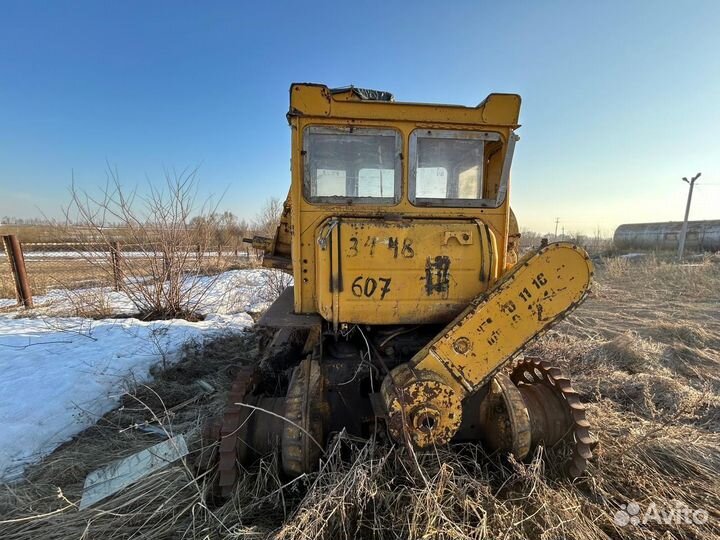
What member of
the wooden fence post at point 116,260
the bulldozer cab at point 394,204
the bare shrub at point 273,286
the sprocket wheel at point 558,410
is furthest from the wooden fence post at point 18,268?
the sprocket wheel at point 558,410

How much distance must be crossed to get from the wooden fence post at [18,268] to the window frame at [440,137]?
10271 mm

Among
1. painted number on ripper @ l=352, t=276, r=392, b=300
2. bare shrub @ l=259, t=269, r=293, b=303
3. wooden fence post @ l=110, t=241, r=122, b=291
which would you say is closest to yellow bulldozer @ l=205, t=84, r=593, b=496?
painted number on ripper @ l=352, t=276, r=392, b=300

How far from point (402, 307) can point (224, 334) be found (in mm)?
5100

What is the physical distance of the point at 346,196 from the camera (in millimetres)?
2803

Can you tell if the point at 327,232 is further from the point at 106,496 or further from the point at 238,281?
the point at 238,281

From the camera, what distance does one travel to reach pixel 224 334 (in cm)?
664

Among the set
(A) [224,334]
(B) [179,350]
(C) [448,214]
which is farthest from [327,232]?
(A) [224,334]

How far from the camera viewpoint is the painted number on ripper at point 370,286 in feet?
8.40

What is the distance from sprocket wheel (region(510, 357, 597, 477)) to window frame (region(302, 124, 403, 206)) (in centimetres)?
211

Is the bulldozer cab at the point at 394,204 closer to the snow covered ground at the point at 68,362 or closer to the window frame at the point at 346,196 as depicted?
the window frame at the point at 346,196

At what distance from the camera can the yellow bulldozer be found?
2.42m

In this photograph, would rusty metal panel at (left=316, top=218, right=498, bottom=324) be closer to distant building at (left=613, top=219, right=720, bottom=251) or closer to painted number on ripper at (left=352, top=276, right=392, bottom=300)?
painted number on ripper at (left=352, top=276, right=392, bottom=300)

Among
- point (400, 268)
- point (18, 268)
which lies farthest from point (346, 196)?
point (18, 268)

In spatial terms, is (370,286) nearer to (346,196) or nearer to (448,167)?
(346,196)
